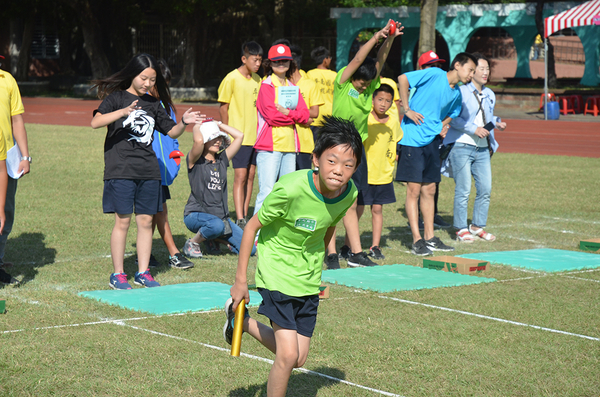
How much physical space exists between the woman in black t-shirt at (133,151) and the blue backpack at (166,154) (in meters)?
0.49

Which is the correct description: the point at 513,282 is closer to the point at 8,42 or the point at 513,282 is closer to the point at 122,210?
the point at 122,210

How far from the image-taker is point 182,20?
3716 cm

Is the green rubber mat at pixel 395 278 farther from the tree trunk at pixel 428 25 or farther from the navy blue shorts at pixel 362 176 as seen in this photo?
the tree trunk at pixel 428 25

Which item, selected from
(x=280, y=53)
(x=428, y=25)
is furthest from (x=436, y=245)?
(x=428, y=25)

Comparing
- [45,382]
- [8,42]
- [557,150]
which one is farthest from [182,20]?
[45,382]

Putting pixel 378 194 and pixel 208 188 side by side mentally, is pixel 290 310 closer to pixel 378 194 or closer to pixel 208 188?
pixel 208 188

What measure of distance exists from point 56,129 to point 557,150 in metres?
14.1

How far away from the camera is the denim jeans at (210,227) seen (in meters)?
7.61

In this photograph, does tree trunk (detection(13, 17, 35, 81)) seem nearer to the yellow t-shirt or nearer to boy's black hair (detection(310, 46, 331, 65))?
boy's black hair (detection(310, 46, 331, 65))

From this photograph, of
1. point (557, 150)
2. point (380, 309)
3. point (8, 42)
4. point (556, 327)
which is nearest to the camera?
point (556, 327)

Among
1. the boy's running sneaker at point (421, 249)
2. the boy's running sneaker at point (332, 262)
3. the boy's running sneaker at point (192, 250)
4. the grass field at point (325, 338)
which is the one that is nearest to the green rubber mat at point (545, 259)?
the grass field at point (325, 338)

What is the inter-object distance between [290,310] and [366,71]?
3.97 metres

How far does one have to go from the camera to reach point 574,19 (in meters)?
25.6

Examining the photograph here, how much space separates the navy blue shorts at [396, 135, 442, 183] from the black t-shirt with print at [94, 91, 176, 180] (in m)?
3.22
